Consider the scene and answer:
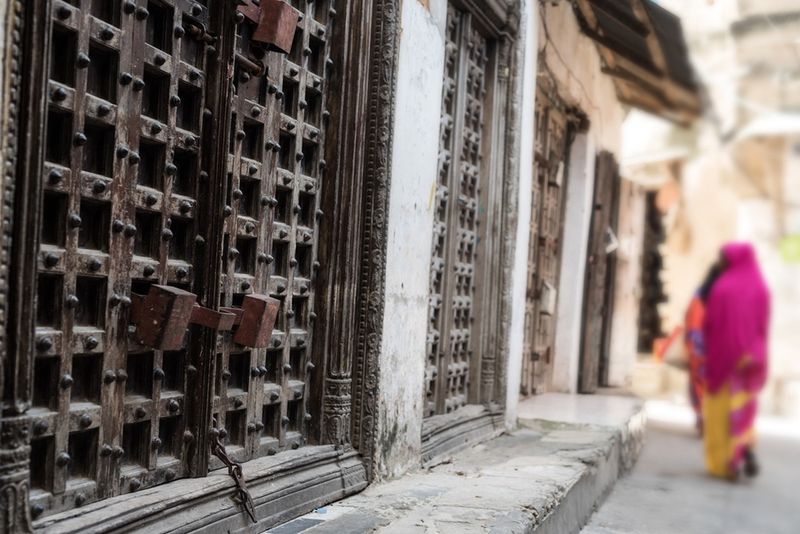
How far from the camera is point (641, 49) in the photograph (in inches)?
358

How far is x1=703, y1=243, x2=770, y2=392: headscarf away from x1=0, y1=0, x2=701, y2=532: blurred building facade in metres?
2.03

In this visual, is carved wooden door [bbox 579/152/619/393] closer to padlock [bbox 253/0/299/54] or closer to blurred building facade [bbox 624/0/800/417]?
blurred building facade [bbox 624/0/800/417]

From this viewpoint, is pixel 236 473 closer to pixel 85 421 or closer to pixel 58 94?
pixel 85 421

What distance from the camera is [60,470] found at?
2363 mm

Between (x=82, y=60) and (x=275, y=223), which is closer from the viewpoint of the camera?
(x=82, y=60)

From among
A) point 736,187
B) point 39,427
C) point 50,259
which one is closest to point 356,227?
point 50,259

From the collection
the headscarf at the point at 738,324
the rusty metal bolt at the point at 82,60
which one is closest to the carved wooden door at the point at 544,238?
the headscarf at the point at 738,324

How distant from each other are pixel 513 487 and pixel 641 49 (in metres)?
5.97

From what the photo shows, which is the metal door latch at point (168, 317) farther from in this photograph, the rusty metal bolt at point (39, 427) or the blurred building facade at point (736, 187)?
the blurred building facade at point (736, 187)

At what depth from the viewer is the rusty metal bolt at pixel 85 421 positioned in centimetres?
244

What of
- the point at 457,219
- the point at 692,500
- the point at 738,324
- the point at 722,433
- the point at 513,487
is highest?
the point at 457,219

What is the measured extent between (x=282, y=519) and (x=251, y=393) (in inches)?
17.7

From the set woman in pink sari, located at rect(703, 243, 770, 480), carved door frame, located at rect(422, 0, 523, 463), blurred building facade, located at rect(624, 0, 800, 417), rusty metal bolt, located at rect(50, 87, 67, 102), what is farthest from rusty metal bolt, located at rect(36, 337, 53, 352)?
blurred building facade, located at rect(624, 0, 800, 417)

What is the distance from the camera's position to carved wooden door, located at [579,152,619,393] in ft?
30.7
